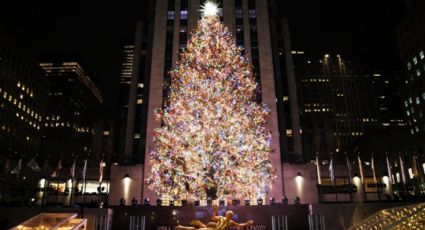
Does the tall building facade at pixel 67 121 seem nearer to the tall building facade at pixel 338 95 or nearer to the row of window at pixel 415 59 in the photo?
the tall building facade at pixel 338 95

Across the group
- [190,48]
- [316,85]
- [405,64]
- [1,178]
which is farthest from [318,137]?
[1,178]

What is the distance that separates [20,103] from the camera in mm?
93062

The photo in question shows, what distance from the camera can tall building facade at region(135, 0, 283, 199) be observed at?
40.7 metres

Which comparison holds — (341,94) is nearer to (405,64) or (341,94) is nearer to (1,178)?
(405,64)

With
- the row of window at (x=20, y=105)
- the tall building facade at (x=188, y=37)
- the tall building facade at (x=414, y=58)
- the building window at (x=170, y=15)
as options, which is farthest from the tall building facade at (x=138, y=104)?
the tall building facade at (x=414, y=58)

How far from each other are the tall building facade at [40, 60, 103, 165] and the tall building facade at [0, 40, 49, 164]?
881 cm

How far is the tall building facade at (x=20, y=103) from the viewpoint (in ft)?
273

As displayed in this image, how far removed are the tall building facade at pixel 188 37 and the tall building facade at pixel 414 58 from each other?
158ft

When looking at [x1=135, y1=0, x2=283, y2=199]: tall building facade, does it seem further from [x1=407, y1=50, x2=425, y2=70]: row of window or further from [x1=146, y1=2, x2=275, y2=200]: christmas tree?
[x1=407, y1=50, x2=425, y2=70]: row of window

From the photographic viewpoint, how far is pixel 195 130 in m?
23.5

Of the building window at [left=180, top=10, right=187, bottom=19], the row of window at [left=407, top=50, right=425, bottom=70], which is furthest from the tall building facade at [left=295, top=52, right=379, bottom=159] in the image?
the building window at [left=180, top=10, right=187, bottom=19]

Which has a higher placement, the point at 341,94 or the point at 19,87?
the point at 341,94

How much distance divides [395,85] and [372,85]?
12.8 metres

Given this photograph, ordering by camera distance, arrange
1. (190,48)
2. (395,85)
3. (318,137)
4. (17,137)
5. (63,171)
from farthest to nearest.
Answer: (395,85) → (17,137) → (318,137) → (63,171) → (190,48)
